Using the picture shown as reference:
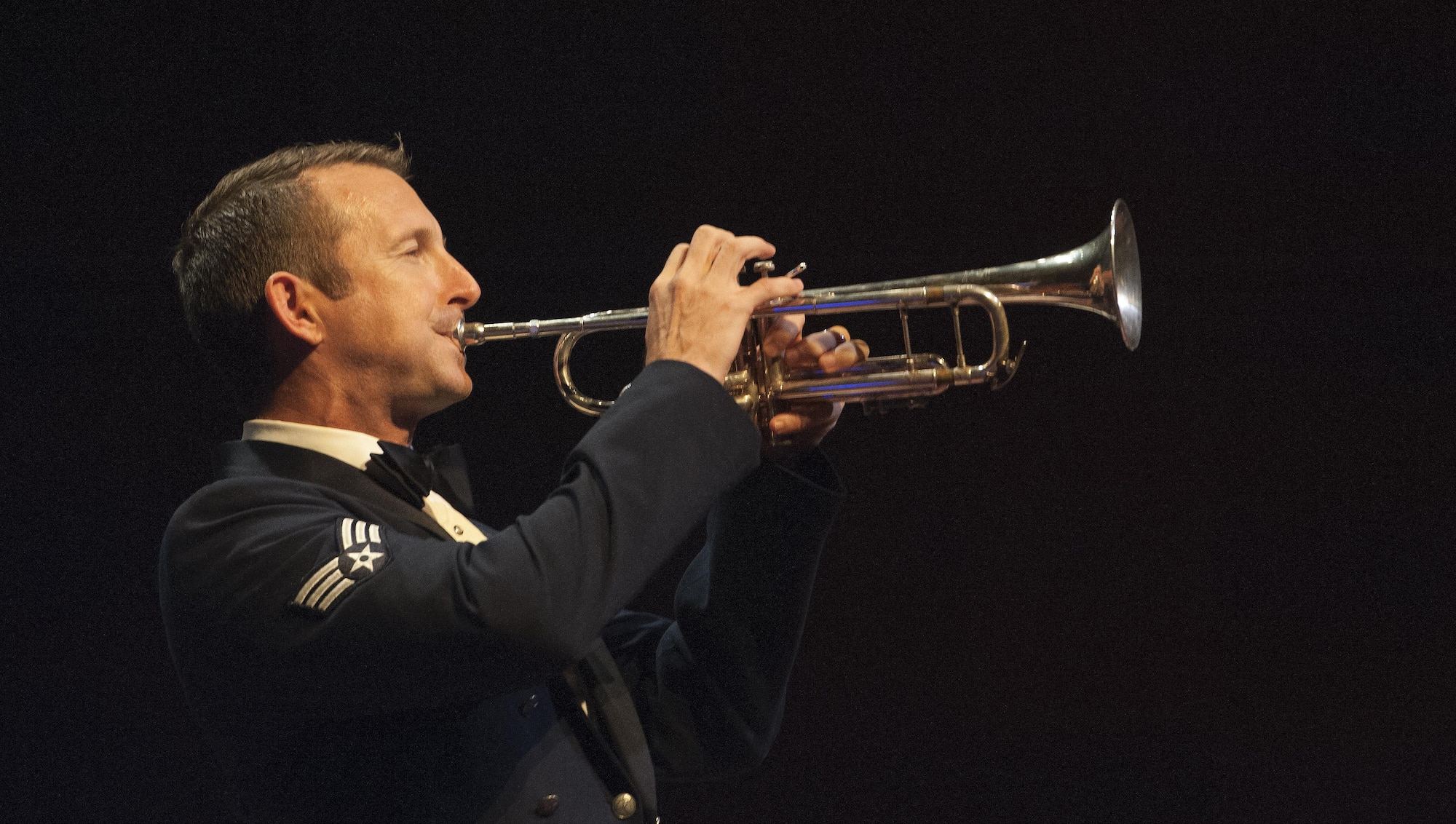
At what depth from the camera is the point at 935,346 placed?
114 inches

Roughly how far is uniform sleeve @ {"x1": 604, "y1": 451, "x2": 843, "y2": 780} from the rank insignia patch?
0.63 metres

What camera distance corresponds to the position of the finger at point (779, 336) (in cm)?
185

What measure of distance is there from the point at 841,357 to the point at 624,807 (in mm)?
759

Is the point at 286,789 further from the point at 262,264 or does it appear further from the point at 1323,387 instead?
the point at 1323,387

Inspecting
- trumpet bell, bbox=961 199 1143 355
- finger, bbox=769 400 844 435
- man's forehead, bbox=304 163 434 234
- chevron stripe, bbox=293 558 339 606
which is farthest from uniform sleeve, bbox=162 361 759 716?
trumpet bell, bbox=961 199 1143 355

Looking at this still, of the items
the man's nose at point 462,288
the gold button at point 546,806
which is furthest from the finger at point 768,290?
the gold button at point 546,806

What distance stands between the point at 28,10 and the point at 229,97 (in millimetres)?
488

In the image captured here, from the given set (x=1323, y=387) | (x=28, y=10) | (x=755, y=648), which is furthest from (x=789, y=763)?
(x=28, y=10)

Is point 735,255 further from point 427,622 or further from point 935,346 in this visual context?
point 935,346

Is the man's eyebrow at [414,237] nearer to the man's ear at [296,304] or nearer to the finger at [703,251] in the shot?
the man's ear at [296,304]

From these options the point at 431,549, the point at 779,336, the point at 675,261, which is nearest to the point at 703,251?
the point at 675,261

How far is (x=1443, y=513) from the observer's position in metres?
2.63

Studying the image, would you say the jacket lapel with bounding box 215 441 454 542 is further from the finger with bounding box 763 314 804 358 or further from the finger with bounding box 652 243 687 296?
the finger with bounding box 763 314 804 358

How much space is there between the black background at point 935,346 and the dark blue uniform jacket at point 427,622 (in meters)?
1.47
